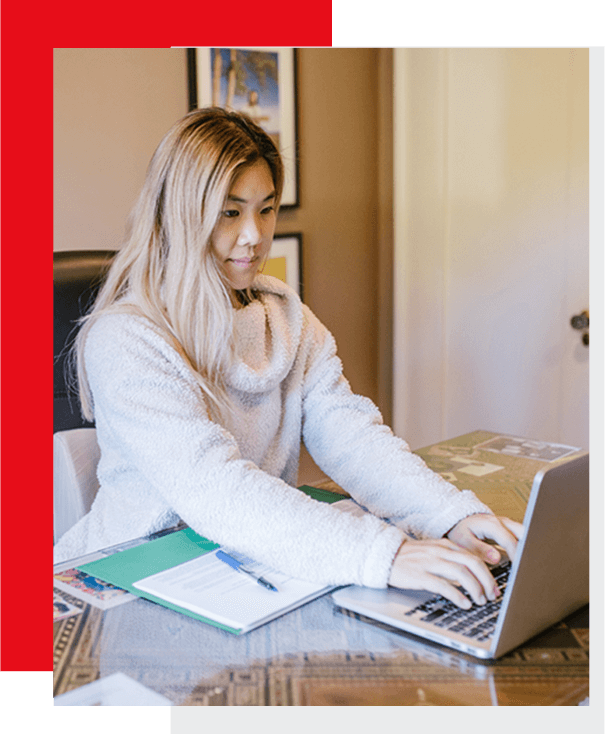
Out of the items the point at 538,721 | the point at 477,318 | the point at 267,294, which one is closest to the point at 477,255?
the point at 477,318

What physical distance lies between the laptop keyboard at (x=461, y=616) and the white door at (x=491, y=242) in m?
1.88

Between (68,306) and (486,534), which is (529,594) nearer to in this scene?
(486,534)

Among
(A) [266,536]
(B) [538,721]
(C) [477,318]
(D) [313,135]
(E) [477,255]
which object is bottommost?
(B) [538,721]

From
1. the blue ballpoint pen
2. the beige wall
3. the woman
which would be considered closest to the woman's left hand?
the woman

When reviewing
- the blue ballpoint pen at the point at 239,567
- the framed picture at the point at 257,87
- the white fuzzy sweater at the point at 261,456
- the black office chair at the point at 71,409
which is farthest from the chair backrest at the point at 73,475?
the framed picture at the point at 257,87

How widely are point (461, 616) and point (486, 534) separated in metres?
0.22

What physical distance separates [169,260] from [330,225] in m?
1.55

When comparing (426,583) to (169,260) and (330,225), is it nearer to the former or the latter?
(169,260)

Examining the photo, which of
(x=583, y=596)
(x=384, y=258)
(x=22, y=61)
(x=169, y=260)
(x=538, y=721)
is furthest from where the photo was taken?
(x=384, y=258)

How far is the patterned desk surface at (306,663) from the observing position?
0.71 meters

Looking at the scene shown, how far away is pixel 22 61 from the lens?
107 cm

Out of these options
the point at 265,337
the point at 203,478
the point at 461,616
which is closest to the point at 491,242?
the point at 265,337

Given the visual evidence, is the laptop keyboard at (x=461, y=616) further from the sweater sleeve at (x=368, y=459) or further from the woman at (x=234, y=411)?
the sweater sleeve at (x=368, y=459)

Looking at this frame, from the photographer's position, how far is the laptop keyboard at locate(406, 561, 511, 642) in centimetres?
79
